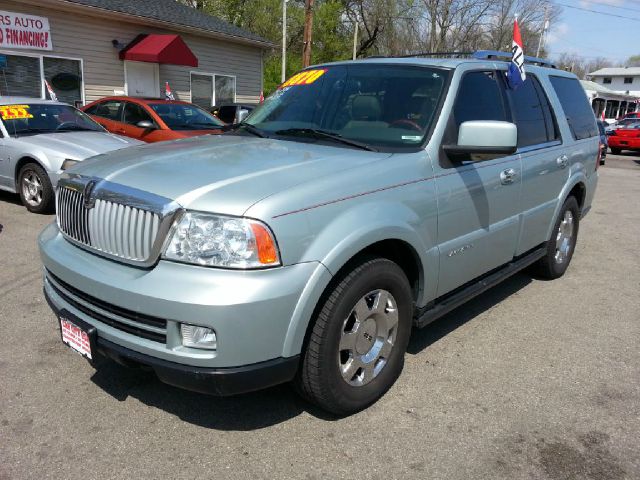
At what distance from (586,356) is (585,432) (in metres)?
1.04

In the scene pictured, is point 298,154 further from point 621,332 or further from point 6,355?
point 621,332

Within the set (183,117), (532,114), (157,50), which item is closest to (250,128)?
(532,114)

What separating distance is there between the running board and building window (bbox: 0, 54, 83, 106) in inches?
507

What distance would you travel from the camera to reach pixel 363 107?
3590mm

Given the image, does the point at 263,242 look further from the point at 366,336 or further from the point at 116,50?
the point at 116,50

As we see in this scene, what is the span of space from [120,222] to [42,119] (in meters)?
6.61

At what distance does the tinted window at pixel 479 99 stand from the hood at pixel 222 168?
775 millimetres

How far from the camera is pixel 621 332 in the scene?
4332 mm

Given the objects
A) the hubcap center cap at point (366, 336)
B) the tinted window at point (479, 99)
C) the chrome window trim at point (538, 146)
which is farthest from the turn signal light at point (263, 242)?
the chrome window trim at point (538, 146)

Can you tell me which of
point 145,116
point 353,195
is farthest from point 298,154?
point 145,116

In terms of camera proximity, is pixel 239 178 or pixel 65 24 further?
pixel 65 24

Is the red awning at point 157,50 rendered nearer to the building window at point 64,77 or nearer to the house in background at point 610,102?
the building window at point 64,77

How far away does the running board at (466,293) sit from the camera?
11.1 ft

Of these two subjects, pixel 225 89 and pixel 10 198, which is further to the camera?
pixel 225 89
